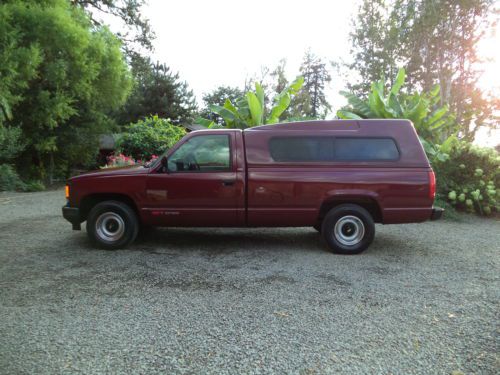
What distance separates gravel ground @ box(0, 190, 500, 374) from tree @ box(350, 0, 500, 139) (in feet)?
54.6

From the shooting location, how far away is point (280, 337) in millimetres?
2652

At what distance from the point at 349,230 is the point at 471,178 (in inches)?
224

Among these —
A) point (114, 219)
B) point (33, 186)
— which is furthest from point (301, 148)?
point (33, 186)

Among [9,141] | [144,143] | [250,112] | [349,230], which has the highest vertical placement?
[250,112]

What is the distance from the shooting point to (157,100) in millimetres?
28750

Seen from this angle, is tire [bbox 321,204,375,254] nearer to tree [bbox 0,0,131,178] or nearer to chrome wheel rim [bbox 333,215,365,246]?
chrome wheel rim [bbox 333,215,365,246]

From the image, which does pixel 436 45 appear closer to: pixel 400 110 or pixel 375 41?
pixel 375 41

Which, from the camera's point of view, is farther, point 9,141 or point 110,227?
point 9,141

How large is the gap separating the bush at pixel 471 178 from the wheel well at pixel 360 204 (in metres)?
4.50

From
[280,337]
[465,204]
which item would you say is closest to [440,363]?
[280,337]

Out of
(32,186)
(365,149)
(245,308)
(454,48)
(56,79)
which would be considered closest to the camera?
(245,308)

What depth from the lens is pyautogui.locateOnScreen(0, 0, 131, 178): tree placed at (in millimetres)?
12531

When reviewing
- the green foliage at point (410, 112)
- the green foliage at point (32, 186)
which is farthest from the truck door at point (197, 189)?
the green foliage at point (32, 186)

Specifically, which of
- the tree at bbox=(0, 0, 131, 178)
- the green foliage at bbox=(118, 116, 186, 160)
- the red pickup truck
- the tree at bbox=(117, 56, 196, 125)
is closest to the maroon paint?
the red pickup truck
